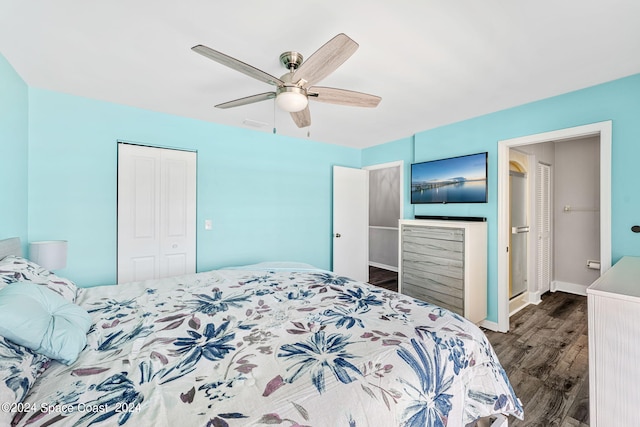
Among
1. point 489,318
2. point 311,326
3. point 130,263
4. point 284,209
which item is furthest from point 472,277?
point 130,263

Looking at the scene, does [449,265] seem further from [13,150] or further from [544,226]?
[13,150]

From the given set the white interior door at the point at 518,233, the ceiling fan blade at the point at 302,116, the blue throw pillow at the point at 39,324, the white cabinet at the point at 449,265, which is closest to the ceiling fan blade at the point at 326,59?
the ceiling fan blade at the point at 302,116

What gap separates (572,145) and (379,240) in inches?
144

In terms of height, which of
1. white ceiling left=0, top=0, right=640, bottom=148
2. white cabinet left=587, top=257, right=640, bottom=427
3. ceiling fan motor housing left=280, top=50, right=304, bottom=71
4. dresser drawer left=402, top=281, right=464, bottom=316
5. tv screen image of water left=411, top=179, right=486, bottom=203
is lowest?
dresser drawer left=402, top=281, right=464, bottom=316

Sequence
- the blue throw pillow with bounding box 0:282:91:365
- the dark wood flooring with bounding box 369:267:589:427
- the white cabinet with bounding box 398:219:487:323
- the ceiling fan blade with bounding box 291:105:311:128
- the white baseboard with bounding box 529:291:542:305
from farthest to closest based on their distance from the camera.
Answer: the white baseboard with bounding box 529:291:542:305
the white cabinet with bounding box 398:219:487:323
the ceiling fan blade with bounding box 291:105:311:128
the dark wood flooring with bounding box 369:267:589:427
the blue throw pillow with bounding box 0:282:91:365

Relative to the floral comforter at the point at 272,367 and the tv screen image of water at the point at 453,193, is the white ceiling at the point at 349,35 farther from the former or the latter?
the floral comforter at the point at 272,367

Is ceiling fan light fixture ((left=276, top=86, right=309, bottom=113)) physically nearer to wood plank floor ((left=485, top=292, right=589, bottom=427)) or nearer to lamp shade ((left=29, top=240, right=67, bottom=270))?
lamp shade ((left=29, top=240, right=67, bottom=270))

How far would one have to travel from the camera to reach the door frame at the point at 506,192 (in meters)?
2.18

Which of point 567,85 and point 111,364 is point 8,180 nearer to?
point 111,364

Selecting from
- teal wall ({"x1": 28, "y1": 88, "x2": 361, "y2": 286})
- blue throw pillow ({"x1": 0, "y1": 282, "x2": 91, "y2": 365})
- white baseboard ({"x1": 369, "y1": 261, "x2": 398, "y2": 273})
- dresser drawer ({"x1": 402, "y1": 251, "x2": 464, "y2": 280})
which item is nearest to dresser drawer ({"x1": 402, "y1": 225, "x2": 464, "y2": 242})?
dresser drawer ({"x1": 402, "y1": 251, "x2": 464, "y2": 280})

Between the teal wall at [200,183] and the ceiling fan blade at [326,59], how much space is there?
6.65 ft

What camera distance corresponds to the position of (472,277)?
285 cm

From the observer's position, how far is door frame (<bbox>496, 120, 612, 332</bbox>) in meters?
2.18

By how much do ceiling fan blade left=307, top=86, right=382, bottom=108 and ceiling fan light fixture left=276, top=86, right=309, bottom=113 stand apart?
0.44ft
